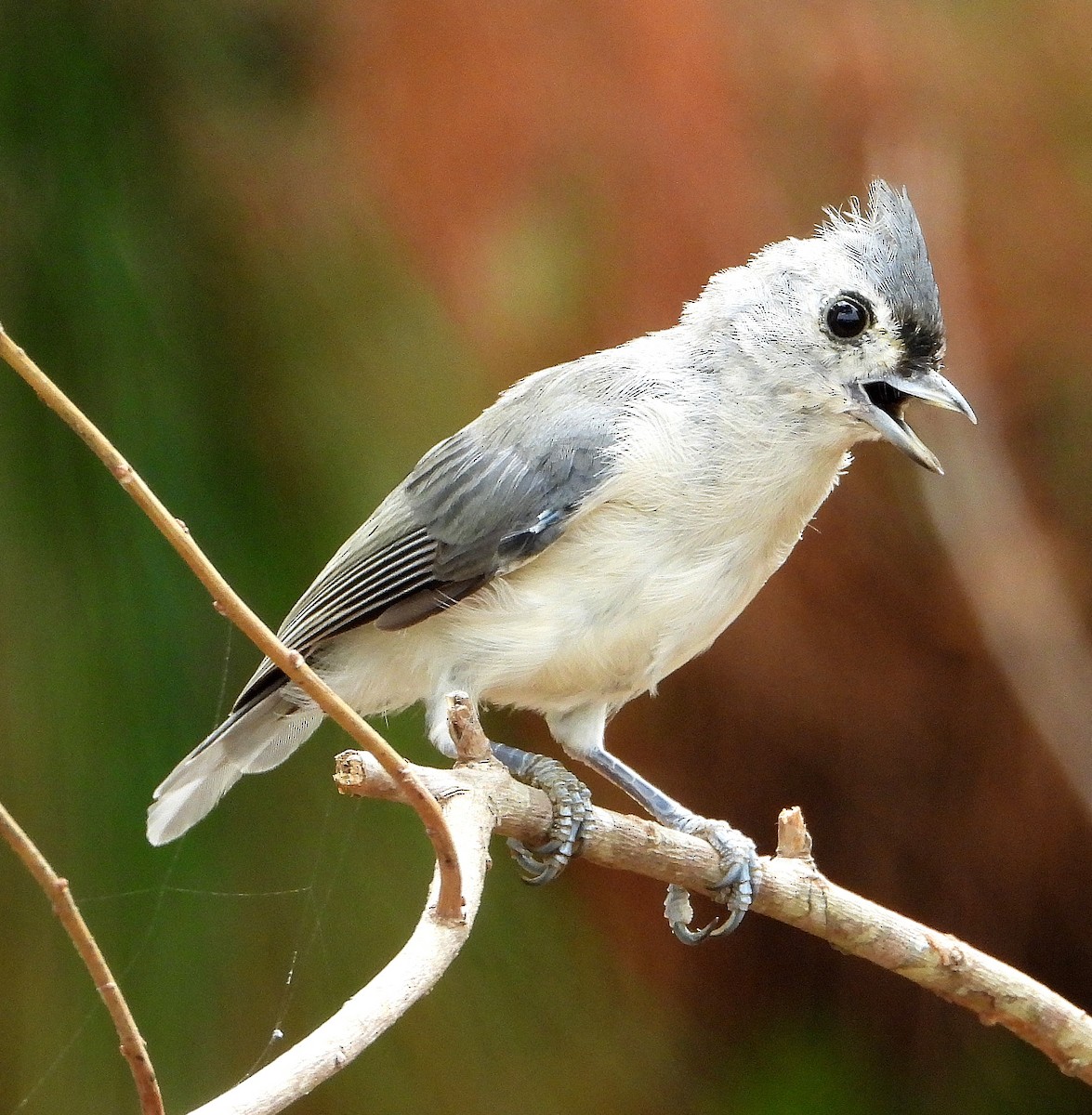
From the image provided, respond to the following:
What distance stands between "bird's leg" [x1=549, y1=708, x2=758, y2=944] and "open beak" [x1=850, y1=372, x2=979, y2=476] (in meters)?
0.52

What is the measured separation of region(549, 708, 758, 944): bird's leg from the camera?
5.14 ft

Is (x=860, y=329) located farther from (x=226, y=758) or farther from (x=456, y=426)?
(x=226, y=758)

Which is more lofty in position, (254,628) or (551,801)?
(254,628)

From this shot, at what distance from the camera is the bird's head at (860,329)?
4.88 feet

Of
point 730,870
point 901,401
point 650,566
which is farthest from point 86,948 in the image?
point 901,401

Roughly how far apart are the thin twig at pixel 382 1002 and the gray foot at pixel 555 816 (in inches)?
9.4

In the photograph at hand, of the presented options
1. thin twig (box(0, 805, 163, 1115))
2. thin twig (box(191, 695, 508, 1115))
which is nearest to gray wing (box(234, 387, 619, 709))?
thin twig (box(191, 695, 508, 1115))

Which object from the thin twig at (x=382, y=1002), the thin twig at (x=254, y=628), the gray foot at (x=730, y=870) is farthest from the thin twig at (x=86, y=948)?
the gray foot at (x=730, y=870)

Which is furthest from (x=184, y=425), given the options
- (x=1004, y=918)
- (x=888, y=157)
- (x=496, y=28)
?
(x=1004, y=918)

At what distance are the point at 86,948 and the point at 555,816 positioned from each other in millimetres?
690

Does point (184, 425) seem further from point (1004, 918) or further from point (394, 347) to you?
point (1004, 918)

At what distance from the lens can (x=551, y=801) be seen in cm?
146

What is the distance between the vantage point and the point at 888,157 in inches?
80.6

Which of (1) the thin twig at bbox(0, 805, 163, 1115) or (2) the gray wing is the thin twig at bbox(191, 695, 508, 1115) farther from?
(2) the gray wing
